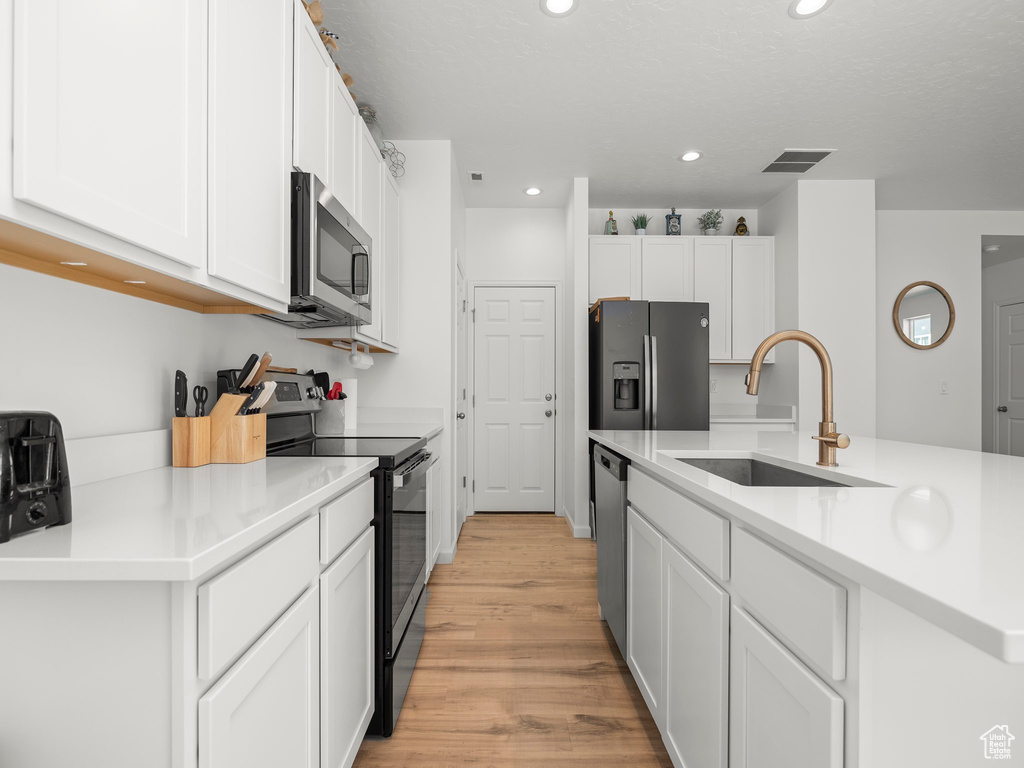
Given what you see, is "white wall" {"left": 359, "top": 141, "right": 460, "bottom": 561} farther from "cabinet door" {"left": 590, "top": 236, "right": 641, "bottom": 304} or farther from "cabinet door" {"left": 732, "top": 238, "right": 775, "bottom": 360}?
"cabinet door" {"left": 732, "top": 238, "right": 775, "bottom": 360}

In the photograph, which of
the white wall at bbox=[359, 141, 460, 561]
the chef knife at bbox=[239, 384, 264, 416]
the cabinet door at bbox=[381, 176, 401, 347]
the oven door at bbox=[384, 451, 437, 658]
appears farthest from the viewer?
the white wall at bbox=[359, 141, 460, 561]

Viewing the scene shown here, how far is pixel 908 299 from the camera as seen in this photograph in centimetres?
454

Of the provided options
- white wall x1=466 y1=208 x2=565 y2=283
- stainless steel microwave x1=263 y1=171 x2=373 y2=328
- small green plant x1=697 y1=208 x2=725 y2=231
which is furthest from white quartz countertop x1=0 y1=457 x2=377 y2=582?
small green plant x1=697 y1=208 x2=725 y2=231

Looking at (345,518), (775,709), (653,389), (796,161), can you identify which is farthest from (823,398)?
(796,161)

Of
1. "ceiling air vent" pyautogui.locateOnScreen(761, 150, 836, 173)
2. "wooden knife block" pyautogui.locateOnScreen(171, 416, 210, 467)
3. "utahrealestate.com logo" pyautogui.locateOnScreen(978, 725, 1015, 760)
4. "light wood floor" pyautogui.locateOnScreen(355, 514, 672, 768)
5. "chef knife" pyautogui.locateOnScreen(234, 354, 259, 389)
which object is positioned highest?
"ceiling air vent" pyautogui.locateOnScreen(761, 150, 836, 173)

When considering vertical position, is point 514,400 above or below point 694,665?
above

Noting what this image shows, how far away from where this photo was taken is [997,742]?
2.38 ft

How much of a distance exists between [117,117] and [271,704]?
3.43ft

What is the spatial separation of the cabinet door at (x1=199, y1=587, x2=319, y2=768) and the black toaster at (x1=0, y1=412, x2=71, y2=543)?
358 mm

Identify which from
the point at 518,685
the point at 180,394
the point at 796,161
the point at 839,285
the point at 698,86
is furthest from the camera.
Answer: the point at 839,285

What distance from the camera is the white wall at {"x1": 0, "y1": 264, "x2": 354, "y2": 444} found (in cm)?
107

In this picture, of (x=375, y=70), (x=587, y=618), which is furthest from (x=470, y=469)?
(x=375, y=70)

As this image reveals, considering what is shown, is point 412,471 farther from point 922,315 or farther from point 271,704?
point 922,315

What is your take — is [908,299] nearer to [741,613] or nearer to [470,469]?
[470,469]
